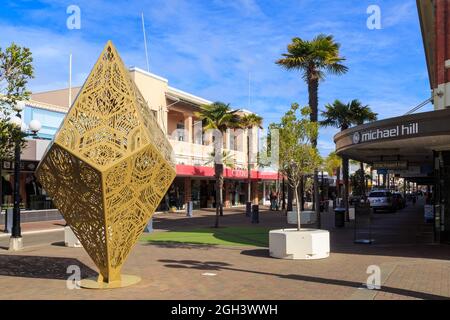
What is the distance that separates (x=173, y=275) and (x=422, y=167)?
1802 cm

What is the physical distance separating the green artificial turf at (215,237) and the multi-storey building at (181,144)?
10.6m

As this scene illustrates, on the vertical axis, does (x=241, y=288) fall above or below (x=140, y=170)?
below

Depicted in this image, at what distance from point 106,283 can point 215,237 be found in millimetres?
9993

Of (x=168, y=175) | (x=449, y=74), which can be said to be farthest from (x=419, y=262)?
(x=449, y=74)

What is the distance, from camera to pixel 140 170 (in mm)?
8836

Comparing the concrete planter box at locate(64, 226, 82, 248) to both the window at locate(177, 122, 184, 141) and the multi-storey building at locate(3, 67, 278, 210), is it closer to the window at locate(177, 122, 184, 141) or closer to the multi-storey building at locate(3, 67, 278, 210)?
the multi-storey building at locate(3, 67, 278, 210)

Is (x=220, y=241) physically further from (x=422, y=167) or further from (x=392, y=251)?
(x=422, y=167)

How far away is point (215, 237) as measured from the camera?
1911cm

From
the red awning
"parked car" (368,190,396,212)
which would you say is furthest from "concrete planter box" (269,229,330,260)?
"parked car" (368,190,396,212)

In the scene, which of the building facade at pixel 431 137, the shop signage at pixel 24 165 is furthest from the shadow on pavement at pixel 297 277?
the shop signage at pixel 24 165

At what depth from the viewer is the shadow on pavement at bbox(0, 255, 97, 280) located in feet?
35.2

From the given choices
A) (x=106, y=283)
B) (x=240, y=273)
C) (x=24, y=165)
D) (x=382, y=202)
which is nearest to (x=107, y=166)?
(x=106, y=283)

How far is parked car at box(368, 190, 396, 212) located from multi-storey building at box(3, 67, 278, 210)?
11941 millimetres

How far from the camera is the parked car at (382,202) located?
128ft
